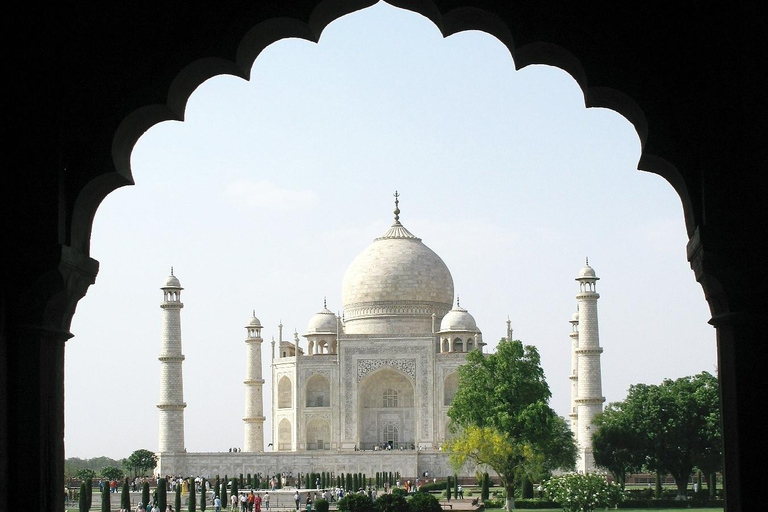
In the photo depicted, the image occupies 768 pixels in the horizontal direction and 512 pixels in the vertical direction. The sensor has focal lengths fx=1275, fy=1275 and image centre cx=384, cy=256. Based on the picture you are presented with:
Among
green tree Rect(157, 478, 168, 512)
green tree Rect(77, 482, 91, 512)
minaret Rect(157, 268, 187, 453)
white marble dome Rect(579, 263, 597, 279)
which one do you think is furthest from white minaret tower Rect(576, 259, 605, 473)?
green tree Rect(77, 482, 91, 512)

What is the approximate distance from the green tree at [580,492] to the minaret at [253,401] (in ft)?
65.3

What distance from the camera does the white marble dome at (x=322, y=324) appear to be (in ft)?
151

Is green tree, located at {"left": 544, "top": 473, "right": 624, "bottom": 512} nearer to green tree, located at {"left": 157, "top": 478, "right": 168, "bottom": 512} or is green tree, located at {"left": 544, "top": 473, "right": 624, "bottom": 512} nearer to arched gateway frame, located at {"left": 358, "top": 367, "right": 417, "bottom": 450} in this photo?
green tree, located at {"left": 157, "top": 478, "right": 168, "bottom": 512}

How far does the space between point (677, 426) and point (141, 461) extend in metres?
19.9

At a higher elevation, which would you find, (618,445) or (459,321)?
(459,321)

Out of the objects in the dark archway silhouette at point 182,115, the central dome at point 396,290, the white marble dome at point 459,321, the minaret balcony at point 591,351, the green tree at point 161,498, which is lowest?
the green tree at point 161,498

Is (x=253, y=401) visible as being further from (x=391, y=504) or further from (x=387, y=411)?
(x=391, y=504)

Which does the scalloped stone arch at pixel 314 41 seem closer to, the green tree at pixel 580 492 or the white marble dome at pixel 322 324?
the green tree at pixel 580 492

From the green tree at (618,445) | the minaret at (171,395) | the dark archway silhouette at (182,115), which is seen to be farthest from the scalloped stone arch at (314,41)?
the minaret at (171,395)

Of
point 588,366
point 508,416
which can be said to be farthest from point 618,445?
point 588,366

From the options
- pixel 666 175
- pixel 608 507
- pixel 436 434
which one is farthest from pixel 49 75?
pixel 436 434

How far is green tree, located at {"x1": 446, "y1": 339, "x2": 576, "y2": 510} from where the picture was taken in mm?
29625

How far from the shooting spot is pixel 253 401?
44750 mm

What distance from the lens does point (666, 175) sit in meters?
5.04
